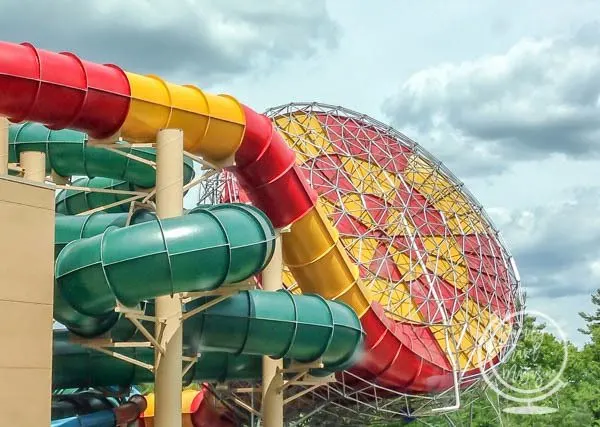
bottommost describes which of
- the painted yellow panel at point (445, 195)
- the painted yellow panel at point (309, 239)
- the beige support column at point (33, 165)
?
the painted yellow panel at point (309, 239)

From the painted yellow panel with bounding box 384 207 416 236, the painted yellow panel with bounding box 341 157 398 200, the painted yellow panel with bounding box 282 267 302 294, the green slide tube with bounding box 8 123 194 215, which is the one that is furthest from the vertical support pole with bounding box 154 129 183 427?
the painted yellow panel with bounding box 341 157 398 200

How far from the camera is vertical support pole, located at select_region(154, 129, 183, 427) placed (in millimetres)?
19594

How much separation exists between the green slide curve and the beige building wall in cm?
149

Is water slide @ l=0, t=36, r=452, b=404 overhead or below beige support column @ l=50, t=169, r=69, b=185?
below

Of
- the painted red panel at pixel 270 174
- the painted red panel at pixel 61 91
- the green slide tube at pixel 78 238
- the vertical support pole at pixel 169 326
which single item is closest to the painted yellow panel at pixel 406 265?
the painted red panel at pixel 270 174

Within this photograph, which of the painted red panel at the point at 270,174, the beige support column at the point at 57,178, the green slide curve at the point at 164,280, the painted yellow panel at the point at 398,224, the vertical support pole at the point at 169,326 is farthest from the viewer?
the painted yellow panel at the point at 398,224

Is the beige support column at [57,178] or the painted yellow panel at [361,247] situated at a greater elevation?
the beige support column at [57,178]

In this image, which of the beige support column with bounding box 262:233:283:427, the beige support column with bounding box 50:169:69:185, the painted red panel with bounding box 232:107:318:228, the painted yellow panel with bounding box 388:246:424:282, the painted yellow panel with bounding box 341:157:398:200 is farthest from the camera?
the painted yellow panel with bounding box 341:157:398:200

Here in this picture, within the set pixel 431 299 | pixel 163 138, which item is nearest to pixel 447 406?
pixel 431 299

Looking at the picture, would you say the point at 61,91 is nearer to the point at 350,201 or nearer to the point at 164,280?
the point at 164,280

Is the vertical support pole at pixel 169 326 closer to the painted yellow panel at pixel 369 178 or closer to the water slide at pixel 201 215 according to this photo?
the water slide at pixel 201 215

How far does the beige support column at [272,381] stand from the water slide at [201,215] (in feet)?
4.58
